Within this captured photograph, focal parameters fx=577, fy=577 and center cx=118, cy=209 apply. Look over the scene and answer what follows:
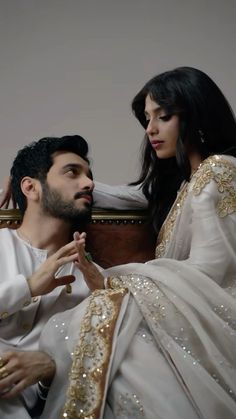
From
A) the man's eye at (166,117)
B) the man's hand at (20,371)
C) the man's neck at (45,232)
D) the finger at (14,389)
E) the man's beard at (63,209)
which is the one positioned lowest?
the finger at (14,389)

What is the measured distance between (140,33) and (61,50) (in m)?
0.31

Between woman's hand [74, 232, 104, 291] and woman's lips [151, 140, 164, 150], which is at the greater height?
woman's lips [151, 140, 164, 150]

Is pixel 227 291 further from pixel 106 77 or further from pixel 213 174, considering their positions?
pixel 106 77

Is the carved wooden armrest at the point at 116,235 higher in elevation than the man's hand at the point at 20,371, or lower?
higher

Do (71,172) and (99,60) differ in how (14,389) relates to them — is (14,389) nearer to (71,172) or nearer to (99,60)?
(71,172)

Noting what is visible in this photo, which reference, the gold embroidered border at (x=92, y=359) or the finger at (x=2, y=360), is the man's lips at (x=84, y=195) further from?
the finger at (x=2, y=360)

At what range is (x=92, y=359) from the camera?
109 centimetres

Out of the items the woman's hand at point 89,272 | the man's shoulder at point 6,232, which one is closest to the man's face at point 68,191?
the man's shoulder at point 6,232

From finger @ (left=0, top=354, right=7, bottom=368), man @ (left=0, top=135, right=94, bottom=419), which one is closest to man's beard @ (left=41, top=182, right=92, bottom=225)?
man @ (left=0, top=135, right=94, bottom=419)

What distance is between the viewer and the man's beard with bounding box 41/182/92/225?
1.51 metres

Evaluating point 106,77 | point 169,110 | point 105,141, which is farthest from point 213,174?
point 106,77

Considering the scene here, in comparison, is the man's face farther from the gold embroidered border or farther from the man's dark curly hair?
the gold embroidered border

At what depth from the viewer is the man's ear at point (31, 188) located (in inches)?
62.4

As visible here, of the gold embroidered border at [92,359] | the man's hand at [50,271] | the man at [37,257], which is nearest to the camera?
the gold embroidered border at [92,359]
